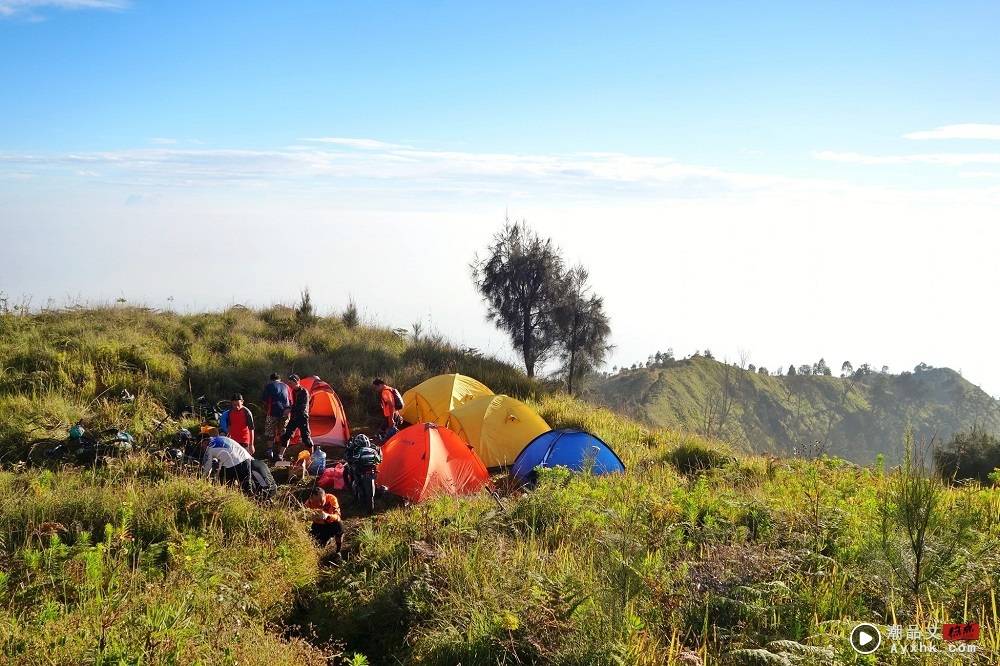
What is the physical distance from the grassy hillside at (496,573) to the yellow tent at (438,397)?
4911 millimetres

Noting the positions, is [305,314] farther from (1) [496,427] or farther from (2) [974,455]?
(2) [974,455]

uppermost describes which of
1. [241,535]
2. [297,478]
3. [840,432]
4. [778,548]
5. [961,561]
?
[961,561]

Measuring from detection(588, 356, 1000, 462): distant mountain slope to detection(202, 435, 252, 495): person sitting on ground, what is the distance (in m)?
54.3

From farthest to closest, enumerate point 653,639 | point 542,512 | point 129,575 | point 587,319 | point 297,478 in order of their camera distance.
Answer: point 587,319, point 297,478, point 542,512, point 129,575, point 653,639

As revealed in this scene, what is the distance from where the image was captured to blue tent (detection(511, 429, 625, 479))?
11461mm

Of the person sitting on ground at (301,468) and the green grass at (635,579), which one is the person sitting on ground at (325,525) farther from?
the person sitting on ground at (301,468)

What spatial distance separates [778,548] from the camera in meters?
6.30

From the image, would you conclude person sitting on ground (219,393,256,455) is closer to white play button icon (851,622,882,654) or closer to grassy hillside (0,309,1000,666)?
grassy hillside (0,309,1000,666)

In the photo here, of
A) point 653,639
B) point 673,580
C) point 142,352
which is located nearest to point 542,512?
point 673,580

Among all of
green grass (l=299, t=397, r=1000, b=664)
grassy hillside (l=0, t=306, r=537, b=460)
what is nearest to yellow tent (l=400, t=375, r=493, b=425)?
grassy hillside (l=0, t=306, r=537, b=460)

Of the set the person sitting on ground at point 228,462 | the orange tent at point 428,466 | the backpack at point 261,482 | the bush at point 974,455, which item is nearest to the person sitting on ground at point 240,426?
the person sitting on ground at point 228,462

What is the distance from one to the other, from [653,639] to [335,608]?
127 inches

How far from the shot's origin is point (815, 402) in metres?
83.1

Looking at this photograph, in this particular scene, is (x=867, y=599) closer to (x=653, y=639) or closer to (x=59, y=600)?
(x=653, y=639)
